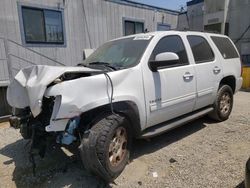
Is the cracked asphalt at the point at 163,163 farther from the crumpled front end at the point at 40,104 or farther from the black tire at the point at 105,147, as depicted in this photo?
the crumpled front end at the point at 40,104

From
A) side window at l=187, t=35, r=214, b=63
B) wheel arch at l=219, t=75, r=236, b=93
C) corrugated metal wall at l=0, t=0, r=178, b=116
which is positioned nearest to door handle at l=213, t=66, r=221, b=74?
side window at l=187, t=35, r=214, b=63

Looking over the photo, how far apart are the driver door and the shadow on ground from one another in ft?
2.04

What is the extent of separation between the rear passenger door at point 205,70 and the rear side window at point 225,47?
333 millimetres

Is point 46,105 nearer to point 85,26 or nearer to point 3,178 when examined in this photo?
point 3,178

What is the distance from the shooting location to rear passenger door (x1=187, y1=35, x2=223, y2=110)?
15.1 feet

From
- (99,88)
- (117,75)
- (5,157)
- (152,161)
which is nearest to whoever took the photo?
(99,88)

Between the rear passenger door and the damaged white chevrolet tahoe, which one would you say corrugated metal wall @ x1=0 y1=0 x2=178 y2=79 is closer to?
the damaged white chevrolet tahoe

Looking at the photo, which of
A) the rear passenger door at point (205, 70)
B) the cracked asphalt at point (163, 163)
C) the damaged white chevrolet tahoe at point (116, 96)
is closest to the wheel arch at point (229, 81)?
the rear passenger door at point (205, 70)

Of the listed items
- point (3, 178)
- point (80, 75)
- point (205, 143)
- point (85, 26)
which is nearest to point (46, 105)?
point (80, 75)

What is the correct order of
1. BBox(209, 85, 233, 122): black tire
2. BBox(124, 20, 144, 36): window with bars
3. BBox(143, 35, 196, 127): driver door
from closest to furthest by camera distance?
1. BBox(143, 35, 196, 127): driver door
2. BBox(209, 85, 233, 122): black tire
3. BBox(124, 20, 144, 36): window with bars

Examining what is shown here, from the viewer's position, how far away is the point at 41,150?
3217 millimetres

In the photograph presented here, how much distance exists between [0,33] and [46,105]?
6399mm

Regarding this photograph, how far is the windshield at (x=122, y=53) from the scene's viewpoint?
3.74 metres

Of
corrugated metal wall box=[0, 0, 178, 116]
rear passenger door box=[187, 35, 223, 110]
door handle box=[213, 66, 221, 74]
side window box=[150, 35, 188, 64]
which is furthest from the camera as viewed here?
corrugated metal wall box=[0, 0, 178, 116]
